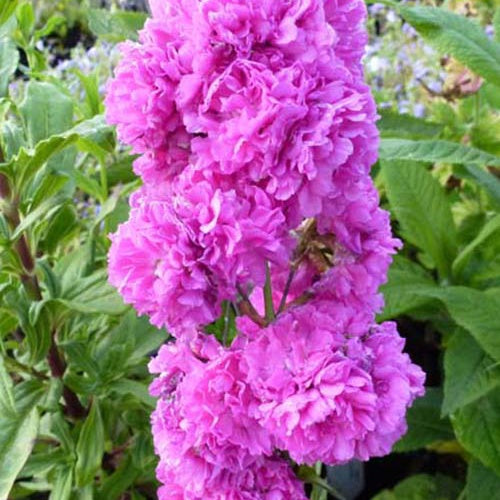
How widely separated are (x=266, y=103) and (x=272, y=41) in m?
0.06

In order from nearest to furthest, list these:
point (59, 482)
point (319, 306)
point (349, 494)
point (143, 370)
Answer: point (319, 306) < point (59, 482) < point (143, 370) < point (349, 494)

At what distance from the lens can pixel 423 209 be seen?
1348 millimetres

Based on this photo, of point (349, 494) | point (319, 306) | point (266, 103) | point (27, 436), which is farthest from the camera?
point (349, 494)

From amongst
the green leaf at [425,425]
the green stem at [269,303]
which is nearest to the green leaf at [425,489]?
the green leaf at [425,425]

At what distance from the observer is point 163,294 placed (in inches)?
25.7

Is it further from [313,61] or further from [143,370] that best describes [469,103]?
[313,61]

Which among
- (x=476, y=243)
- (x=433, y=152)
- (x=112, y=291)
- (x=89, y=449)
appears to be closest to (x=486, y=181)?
(x=476, y=243)

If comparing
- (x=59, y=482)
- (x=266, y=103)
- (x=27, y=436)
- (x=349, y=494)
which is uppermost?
(x=266, y=103)

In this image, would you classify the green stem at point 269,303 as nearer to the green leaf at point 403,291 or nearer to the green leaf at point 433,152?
the green leaf at point 433,152

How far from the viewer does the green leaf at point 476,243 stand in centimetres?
123

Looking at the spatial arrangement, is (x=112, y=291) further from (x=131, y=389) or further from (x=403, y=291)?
(x=403, y=291)

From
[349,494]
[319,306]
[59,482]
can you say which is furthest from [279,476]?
[349,494]

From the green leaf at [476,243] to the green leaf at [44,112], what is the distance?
646 millimetres

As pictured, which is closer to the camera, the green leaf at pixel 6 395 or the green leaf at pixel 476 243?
the green leaf at pixel 6 395
